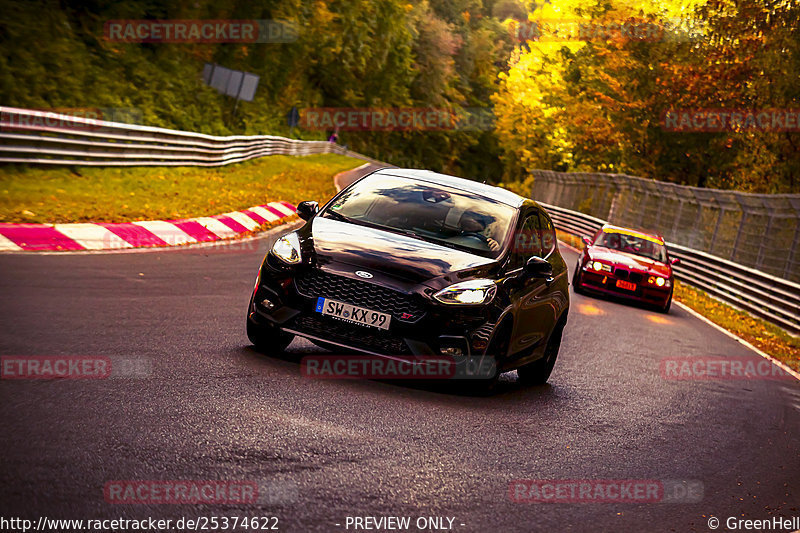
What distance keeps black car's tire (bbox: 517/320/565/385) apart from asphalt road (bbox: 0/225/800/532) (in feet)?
0.57

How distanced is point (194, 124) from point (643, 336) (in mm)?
28560

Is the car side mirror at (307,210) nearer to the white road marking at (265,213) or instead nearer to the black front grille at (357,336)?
the black front grille at (357,336)

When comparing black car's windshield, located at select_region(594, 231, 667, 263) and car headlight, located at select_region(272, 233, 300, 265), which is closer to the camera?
car headlight, located at select_region(272, 233, 300, 265)

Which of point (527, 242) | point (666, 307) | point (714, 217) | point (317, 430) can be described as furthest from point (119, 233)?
point (714, 217)

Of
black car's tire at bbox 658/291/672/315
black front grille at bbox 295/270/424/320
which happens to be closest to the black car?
black front grille at bbox 295/270/424/320

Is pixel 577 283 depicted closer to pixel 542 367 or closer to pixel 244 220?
pixel 244 220

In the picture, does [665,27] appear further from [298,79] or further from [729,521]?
[729,521]

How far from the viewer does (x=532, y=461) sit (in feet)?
20.9

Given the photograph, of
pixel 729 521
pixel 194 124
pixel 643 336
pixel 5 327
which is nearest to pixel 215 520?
pixel 729 521

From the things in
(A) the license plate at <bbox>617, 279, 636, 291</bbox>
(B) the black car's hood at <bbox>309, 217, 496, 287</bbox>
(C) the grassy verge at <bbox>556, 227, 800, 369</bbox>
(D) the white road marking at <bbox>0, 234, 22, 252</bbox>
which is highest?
(B) the black car's hood at <bbox>309, 217, 496, 287</bbox>

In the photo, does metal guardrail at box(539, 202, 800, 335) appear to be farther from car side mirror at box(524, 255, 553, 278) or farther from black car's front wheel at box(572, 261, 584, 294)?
car side mirror at box(524, 255, 553, 278)

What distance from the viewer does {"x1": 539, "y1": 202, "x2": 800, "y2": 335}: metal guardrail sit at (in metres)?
19.9

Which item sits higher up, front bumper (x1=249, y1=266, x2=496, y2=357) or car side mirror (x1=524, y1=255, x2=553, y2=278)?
car side mirror (x1=524, y1=255, x2=553, y2=278)

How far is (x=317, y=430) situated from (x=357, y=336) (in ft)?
4.77
